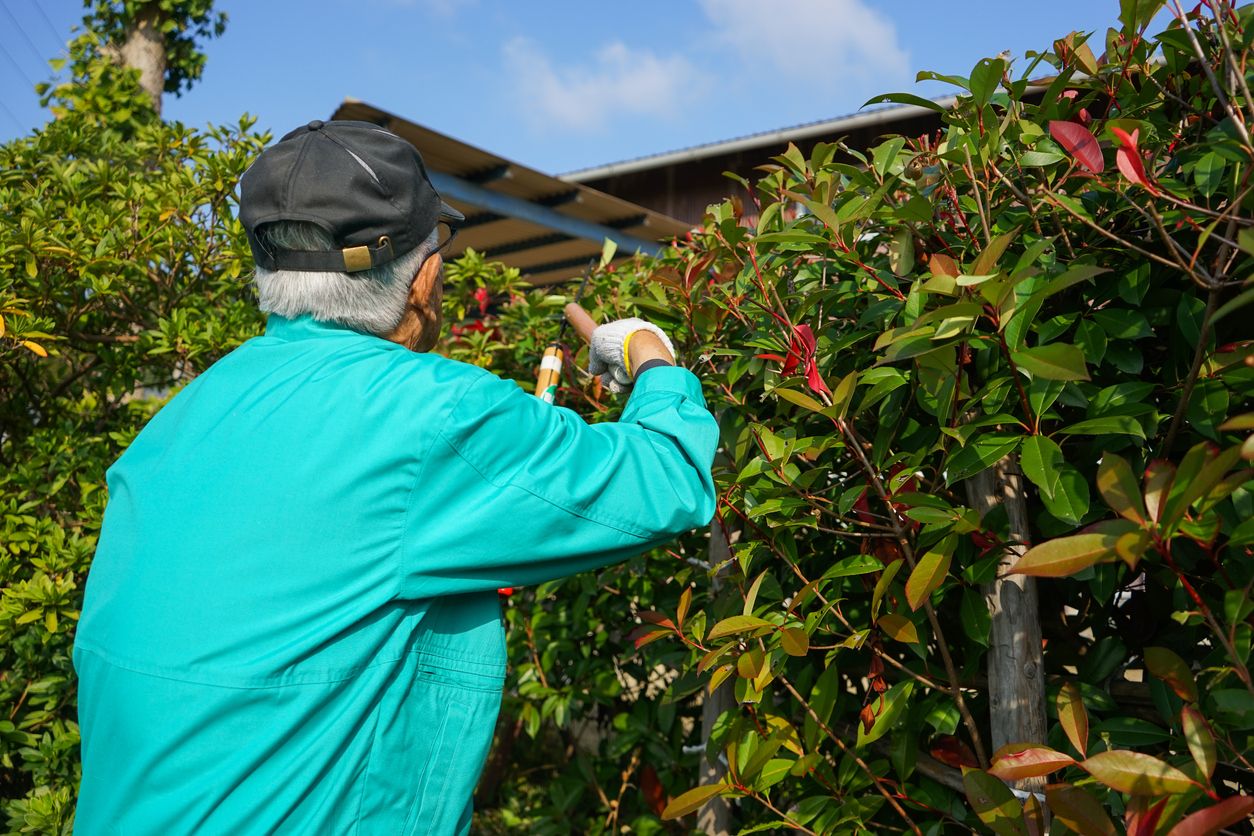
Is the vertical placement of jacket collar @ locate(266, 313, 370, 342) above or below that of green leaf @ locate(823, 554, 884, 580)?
above

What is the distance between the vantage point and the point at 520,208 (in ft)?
28.6

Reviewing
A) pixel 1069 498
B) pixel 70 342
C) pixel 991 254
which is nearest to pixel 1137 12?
pixel 991 254

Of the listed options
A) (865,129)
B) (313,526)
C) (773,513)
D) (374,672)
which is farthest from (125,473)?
(865,129)

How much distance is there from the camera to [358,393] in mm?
1345

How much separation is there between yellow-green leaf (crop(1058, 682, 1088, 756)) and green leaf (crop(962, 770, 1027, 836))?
0.14 meters

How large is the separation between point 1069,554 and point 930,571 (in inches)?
17.1

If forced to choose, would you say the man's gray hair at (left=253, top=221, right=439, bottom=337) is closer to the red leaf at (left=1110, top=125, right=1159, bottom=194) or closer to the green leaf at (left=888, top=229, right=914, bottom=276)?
the green leaf at (left=888, top=229, right=914, bottom=276)

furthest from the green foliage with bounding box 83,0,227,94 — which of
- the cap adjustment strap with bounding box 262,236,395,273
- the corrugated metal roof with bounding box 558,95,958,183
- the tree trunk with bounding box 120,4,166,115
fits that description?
the cap adjustment strap with bounding box 262,236,395,273

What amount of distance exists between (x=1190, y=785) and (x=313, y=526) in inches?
42.1

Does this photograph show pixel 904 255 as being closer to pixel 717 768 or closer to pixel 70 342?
pixel 717 768

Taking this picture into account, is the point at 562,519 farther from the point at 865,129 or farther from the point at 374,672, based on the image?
the point at 865,129

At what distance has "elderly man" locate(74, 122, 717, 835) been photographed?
4.29 feet

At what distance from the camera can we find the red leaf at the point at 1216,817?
3.27ft

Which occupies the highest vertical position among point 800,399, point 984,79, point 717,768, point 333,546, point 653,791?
point 984,79
